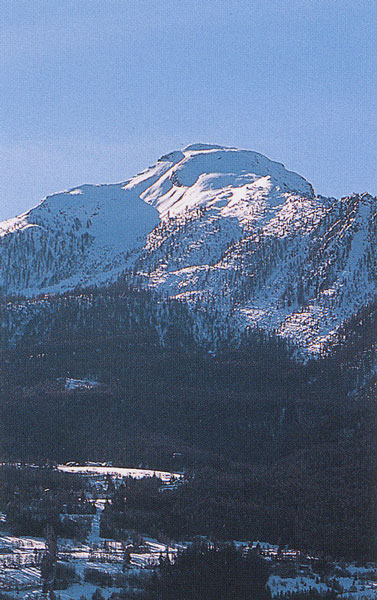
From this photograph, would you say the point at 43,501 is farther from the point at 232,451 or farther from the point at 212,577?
the point at 232,451

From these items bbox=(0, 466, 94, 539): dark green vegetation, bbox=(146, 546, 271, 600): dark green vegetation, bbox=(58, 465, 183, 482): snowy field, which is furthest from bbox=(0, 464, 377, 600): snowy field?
bbox=(58, 465, 183, 482): snowy field

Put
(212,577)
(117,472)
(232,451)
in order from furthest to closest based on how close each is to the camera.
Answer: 1. (232,451)
2. (117,472)
3. (212,577)

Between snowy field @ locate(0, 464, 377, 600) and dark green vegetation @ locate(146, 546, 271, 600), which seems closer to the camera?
dark green vegetation @ locate(146, 546, 271, 600)

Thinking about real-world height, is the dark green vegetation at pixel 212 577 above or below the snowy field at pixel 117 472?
below

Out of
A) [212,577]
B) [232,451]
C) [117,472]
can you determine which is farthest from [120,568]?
[232,451]

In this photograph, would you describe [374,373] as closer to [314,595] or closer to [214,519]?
[214,519]

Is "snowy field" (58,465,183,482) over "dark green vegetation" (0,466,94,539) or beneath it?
over

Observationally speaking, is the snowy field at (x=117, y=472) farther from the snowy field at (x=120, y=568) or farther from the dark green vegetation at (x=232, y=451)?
the snowy field at (x=120, y=568)

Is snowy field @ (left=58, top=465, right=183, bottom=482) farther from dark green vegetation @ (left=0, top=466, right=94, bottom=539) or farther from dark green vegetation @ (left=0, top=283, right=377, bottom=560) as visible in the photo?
dark green vegetation @ (left=0, top=466, right=94, bottom=539)

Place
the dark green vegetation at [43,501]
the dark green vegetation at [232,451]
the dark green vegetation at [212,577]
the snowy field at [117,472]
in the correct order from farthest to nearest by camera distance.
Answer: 1. the snowy field at [117,472]
2. the dark green vegetation at [232,451]
3. the dark green vegetation at [43,501]
4. the dark green vegetation at [212,577]

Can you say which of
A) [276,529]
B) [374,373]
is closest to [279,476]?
[276,529]

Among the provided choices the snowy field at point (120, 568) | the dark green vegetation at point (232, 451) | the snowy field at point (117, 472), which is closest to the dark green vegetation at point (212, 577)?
the snowy field at point (120, 568)
